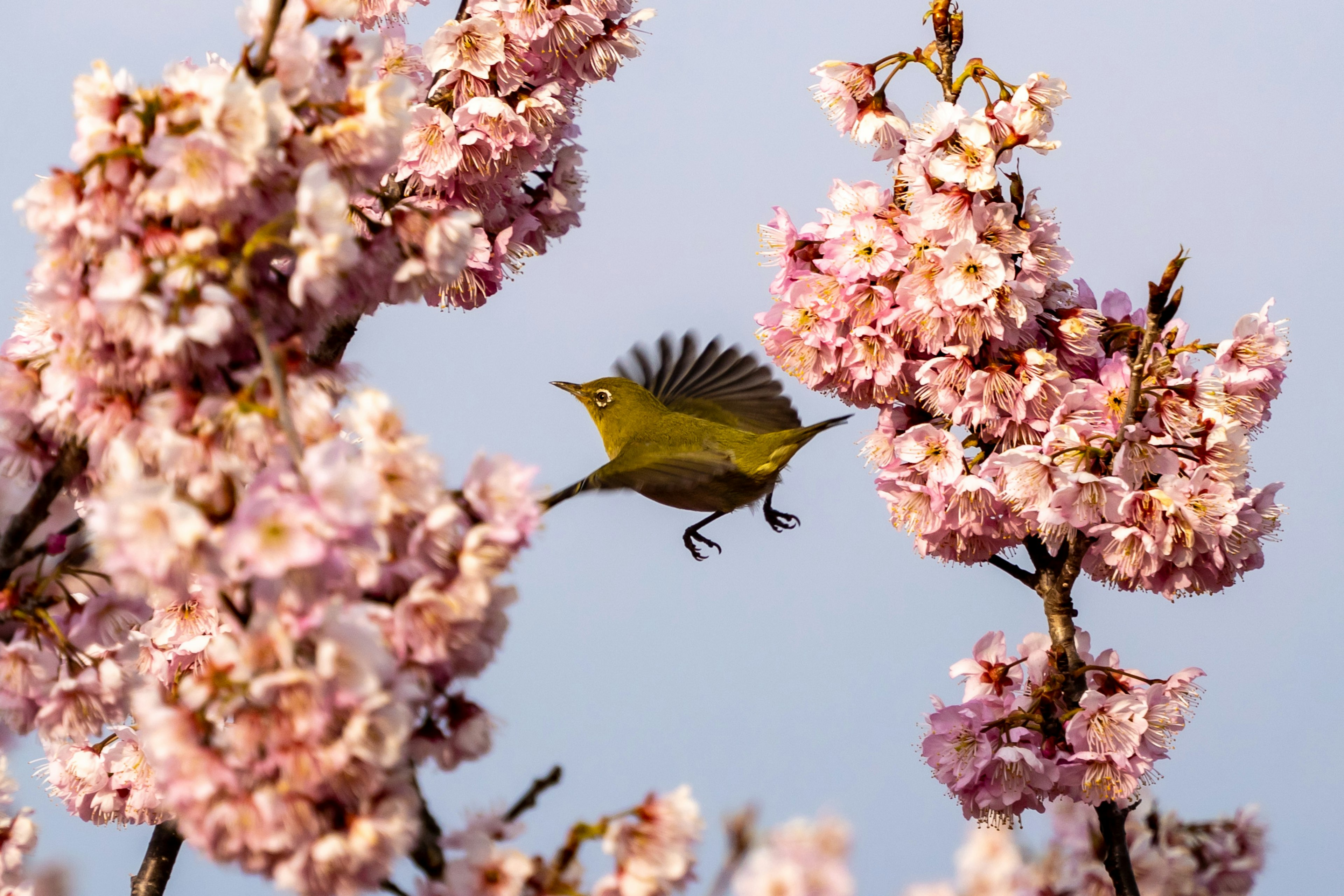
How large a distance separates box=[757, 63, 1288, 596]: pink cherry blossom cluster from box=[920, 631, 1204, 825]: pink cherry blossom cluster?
1.10 feet

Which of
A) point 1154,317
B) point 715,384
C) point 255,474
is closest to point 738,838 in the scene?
point 255,474

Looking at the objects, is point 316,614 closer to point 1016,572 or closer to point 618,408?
point 1016,572

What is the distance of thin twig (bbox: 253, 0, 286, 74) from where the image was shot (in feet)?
8.16

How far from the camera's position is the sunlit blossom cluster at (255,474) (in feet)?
6.64

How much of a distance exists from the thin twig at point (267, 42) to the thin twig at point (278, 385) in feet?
1.67

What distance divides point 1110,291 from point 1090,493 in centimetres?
84

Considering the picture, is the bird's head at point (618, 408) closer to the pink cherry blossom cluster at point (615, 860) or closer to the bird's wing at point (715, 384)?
the bird's wing at point (715, 384)

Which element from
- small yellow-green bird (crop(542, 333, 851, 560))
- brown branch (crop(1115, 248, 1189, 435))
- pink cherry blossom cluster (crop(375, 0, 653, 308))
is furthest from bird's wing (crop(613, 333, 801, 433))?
brown branch (crop(1115, 248, 1189, 435))

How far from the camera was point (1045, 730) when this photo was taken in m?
4.23

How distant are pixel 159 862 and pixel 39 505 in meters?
1.96

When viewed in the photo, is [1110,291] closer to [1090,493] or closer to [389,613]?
[1090,493]

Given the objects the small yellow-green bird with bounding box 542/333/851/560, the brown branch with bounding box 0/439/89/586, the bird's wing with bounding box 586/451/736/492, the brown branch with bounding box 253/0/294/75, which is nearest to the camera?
the brown branch with bounding box 253/0/294/75

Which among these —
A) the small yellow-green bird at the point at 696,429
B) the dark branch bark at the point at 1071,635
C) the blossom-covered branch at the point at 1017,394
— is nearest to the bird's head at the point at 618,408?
the small yellow-green bird at the point at 696,429

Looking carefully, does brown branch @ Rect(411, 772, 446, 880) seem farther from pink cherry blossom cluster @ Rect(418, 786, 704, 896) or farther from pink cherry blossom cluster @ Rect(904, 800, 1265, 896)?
pink cherry blossom cluster @ Rect(904, 800, 1265, 896)
